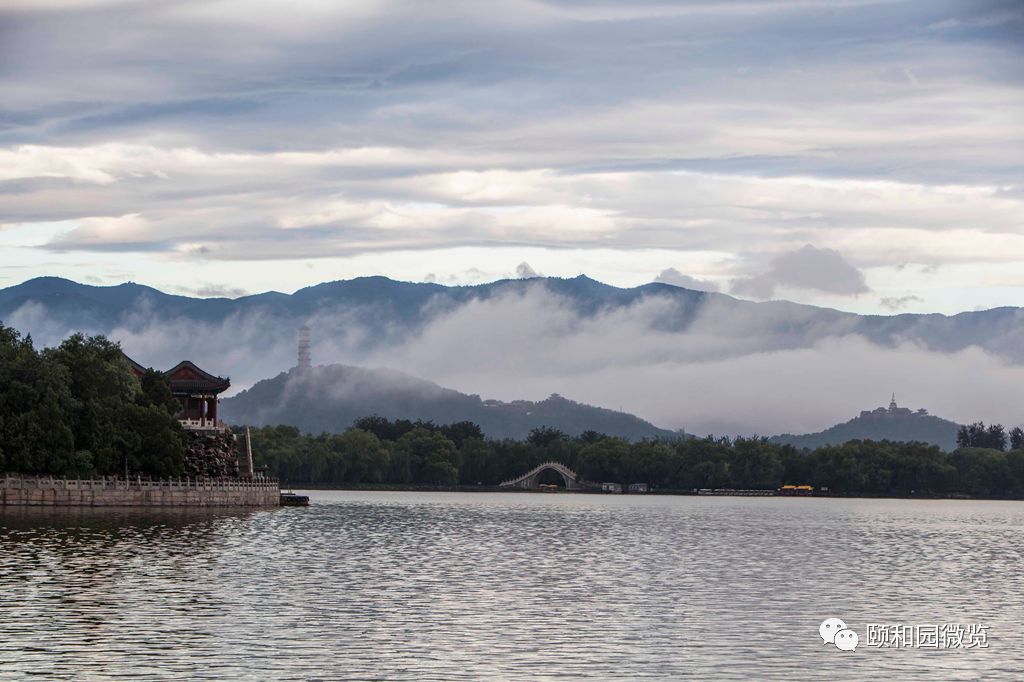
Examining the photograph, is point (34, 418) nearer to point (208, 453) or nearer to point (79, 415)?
point (79, 415)

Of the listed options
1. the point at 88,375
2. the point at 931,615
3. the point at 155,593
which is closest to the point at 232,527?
the point at 88,375

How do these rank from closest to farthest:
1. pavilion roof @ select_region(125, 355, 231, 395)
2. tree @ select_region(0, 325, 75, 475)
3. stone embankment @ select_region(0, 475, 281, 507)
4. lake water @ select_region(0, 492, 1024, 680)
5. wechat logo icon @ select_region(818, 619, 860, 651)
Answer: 1. lake water @ select_region(0, 492, 1024, 680)
2. wechat logo icon @ select_region(818, 619, 860, 651)
3. stone embankment @ select_region(0, 475, 281, 507)
4. tree @ select_region(0, 325, 75, 475)
5. pavilion roof @ select_region(125, 355, 231, 395)

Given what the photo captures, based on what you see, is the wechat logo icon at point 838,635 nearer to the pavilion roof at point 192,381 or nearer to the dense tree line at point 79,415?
the dense tree line at point 79,415

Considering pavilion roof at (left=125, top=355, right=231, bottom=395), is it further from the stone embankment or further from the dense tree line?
the stone embankment

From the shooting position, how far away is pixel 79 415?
113438 mm

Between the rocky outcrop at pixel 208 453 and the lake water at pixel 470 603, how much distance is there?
3995 cm

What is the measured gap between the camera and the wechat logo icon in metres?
43.0

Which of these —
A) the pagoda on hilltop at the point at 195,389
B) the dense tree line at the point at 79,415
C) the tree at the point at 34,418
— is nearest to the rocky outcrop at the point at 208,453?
the pagoda on hilltop at the point at 195,389

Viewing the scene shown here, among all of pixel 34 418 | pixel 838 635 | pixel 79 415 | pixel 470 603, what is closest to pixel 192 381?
pixel 79 415

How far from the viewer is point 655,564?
71188 millimetres

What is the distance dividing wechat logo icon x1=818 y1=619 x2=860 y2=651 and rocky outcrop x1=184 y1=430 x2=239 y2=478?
91819 mm

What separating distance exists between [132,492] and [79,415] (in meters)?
6.68

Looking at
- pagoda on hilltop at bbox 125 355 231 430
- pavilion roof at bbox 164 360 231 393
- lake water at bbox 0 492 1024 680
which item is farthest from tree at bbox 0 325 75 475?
pavilion roof at bbox 164 360 231 393

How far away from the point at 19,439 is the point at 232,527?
2094 cm
